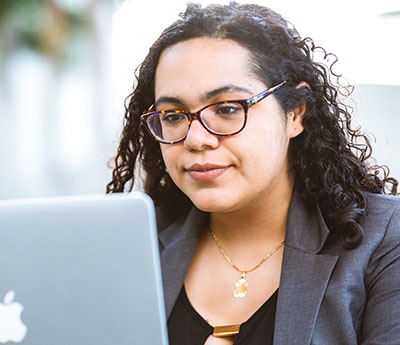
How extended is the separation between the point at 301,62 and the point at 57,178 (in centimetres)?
251

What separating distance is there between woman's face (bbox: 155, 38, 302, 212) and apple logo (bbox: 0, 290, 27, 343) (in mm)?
581

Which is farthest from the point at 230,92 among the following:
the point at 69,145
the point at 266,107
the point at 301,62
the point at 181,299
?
the point at 69,145

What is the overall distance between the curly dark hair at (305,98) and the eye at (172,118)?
191mm

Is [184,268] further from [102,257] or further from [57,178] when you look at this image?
[57,178]

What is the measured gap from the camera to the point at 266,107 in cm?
127

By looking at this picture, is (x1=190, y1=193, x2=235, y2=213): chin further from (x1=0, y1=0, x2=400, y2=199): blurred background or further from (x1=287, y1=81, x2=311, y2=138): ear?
(x1=0, y1=0, x2=400, y2=199): blurred background

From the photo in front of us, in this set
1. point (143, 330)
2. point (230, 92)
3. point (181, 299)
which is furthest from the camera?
point (181, 299)

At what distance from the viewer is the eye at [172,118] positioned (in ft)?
4.20

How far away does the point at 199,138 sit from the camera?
121 cm

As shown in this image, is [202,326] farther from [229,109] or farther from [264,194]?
[229,109]

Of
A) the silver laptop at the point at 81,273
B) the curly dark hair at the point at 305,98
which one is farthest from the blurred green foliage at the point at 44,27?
the silver laptop at the point at 81,273

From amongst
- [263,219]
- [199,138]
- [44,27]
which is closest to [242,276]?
[263,219]

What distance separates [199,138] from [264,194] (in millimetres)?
257

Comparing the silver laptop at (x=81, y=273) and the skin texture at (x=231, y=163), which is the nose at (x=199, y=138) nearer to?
the skin texture at (x=231, y=163)
